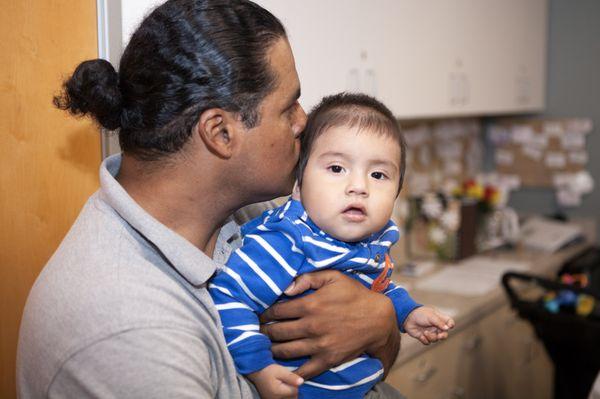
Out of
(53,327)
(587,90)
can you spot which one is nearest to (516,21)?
(587,90)

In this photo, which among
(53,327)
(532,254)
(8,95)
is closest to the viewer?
(53,327)

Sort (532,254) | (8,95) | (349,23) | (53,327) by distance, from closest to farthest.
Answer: (53,327)
(8,95)
(349,23)
(532,254)

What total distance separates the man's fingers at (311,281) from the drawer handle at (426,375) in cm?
108

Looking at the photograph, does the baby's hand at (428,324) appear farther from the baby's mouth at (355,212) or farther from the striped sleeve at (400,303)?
the baby's mouth at (355,212)

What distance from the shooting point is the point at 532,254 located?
3346 mm

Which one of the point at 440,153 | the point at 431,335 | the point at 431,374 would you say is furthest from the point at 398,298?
the point at 440,153

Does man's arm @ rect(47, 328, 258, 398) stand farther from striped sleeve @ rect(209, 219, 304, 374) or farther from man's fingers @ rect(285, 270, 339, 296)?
man's fingers @ rect(285, 270, 339, 296)

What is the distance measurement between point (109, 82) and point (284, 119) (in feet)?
1.04

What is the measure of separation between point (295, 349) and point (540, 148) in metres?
3.10

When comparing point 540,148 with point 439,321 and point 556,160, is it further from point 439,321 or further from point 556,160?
point 439,321

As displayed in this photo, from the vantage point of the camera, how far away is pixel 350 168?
4.13ft

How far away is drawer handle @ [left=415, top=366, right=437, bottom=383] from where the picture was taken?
2.20 meters

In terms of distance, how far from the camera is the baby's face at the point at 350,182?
1225mm

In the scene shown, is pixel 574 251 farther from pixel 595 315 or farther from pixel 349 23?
pixel 349 23
